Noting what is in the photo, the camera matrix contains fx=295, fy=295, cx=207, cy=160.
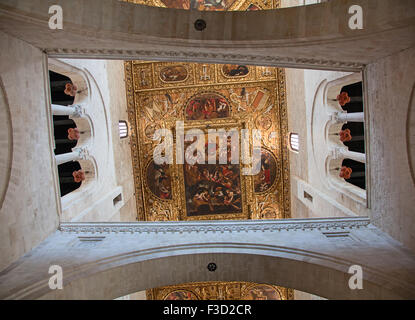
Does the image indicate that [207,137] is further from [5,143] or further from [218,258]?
[5,143]

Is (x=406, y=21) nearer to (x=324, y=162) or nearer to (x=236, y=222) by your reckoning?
(x=236, y=222)

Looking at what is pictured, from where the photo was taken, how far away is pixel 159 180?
1448 cm

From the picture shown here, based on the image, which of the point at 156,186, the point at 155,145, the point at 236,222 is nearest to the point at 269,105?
the point at 155,145

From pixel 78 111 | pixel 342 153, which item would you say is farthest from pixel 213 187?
pixel 78 111

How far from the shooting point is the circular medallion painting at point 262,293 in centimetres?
1256

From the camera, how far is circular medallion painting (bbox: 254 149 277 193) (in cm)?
1414

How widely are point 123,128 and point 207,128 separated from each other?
3.92 meters

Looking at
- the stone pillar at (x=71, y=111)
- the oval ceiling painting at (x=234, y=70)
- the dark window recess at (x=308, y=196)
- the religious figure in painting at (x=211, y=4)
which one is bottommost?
the dark window recess at (x=308, y=196)

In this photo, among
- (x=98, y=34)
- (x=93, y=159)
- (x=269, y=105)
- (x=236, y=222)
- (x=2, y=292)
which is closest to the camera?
(x=2, y=292)

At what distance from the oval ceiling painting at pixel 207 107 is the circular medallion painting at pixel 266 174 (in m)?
2.74

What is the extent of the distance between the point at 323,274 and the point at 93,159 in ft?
27.4

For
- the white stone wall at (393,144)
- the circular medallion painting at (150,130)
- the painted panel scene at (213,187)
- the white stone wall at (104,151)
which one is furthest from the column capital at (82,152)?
the white stone wall at (393,144)

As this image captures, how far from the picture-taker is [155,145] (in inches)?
563

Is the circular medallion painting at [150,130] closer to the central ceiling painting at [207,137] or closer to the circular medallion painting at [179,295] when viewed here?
the central ceiling painting at [207,137]
